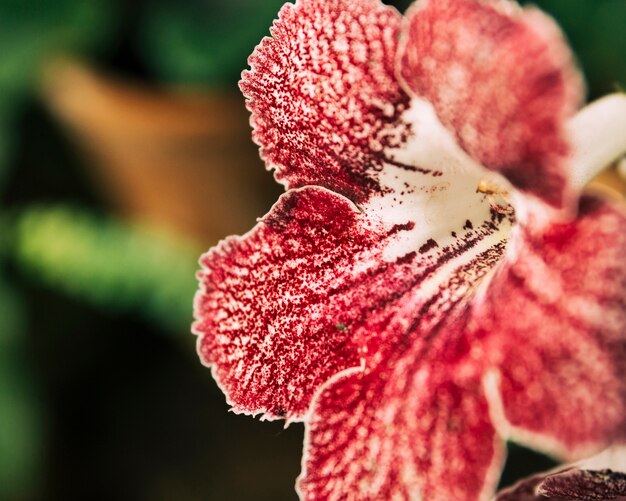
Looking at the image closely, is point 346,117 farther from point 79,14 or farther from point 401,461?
point 79,14

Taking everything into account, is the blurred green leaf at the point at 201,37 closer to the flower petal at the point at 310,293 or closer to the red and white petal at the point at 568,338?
the flower petal at the point at 310,293

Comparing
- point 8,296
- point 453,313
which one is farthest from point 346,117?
point 8,296

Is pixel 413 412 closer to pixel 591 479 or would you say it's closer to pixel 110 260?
pixel 591 479

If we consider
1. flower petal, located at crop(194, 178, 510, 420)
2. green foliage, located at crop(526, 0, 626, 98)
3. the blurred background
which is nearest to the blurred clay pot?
the blurred background

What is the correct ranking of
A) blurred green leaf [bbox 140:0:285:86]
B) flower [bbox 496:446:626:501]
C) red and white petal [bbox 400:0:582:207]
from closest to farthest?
red and white petal [bbox 400:0:582:207] → flower [bbox 496:446:626:501] → blurred green leaf [bbox 140:0:285:86]

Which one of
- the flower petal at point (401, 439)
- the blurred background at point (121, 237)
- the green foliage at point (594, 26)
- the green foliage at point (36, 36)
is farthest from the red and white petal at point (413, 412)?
the green foliage at point (36, 36)

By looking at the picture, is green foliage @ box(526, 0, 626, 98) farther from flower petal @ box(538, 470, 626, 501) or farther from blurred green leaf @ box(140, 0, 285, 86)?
flower petal @ box(538, 470, 626, 501)
